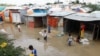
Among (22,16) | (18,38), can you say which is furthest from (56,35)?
(22,16)

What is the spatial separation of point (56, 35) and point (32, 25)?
5.15m

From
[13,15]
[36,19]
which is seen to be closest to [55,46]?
[36,19]

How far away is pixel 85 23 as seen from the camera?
19.2 m

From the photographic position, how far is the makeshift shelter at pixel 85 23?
16500mm

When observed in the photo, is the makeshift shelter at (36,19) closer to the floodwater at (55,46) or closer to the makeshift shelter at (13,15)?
the makeshift shelter at (13,15)

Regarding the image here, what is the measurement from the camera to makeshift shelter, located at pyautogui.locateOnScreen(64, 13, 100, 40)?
16500 millimetres

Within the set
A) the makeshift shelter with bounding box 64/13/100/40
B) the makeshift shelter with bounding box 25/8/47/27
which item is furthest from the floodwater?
the makeshift shelter with bounding box 25/8/47/27

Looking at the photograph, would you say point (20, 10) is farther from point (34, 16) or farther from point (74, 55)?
point (74, 55)

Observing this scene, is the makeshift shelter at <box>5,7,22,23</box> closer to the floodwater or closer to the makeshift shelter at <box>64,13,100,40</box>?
the floodwater

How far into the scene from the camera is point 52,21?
22.3 metres

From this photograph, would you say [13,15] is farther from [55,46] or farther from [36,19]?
[55,46]

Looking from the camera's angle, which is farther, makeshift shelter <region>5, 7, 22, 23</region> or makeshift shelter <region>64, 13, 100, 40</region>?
makeshift shelter <region>5, 7, 22, 23</region>

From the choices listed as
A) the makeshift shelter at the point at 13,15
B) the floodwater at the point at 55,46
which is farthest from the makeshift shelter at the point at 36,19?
the floodwater at the point at 55,46

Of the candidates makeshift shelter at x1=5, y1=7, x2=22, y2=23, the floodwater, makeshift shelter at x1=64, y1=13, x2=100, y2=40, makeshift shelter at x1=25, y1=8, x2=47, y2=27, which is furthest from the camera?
makeshift shelter at x1=5, y1=7, x2=22, y2=23
